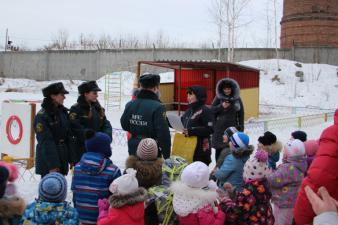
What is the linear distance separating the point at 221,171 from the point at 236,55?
92.1ft

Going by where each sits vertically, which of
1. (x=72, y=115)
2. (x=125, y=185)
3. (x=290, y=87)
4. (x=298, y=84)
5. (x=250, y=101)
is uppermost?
(x=298, y=84)

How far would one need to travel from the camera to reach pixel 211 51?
31188mm

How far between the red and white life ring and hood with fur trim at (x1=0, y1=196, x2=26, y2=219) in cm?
470

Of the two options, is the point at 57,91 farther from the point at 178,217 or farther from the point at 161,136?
the point at 178,217

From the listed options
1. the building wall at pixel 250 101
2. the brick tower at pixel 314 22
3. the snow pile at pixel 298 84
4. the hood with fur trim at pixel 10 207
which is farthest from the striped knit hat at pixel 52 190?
the brick tower at pixel 314 22

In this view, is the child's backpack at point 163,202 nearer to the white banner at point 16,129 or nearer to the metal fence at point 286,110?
the white banner at point 16,129

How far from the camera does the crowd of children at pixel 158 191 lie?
117 inches

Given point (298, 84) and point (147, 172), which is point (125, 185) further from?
point (298, 84)

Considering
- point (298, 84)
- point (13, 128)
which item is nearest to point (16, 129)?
point (13, 128)

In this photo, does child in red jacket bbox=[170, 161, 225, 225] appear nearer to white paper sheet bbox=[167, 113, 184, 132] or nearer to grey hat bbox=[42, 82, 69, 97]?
white paper sheet bbox=[167, 113, 184, 132]

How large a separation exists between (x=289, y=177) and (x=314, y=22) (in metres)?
29.0

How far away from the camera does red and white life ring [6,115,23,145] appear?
7.29 metres

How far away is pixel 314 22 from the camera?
30703 mm

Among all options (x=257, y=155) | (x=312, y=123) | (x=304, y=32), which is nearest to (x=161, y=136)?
(x=257, y=155)
